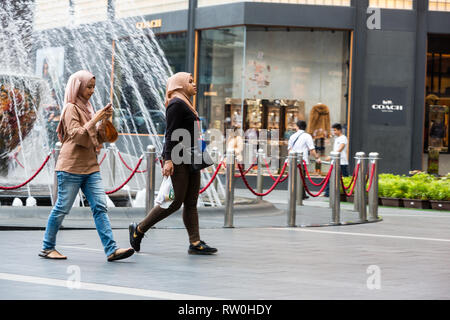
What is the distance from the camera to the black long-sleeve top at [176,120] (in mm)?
8039

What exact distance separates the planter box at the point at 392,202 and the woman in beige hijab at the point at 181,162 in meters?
9.43

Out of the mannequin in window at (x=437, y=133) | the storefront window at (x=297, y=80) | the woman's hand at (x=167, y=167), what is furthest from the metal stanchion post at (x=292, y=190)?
the mannequin in window at (x=437, y=133)

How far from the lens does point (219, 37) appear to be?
73.6 ft

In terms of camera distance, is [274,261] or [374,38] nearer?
[274,261]

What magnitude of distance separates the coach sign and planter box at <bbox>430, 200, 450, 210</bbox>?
549cm

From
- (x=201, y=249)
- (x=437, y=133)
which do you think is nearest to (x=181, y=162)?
(x=201, y=249)

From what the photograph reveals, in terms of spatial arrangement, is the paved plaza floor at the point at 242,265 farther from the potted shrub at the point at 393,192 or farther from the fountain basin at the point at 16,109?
the potted shrub at the point at 393,192

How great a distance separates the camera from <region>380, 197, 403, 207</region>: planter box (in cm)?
1711

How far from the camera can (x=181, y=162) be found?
26.9ft

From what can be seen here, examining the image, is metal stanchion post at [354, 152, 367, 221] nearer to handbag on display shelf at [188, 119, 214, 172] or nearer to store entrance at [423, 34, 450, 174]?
handbag on display shelf at [188, 119, 214, 172]

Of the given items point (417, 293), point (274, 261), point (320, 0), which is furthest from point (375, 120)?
point (417, 293)

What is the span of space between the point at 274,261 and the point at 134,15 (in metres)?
19.0

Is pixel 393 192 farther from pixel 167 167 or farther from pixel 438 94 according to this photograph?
pixel 438 94
